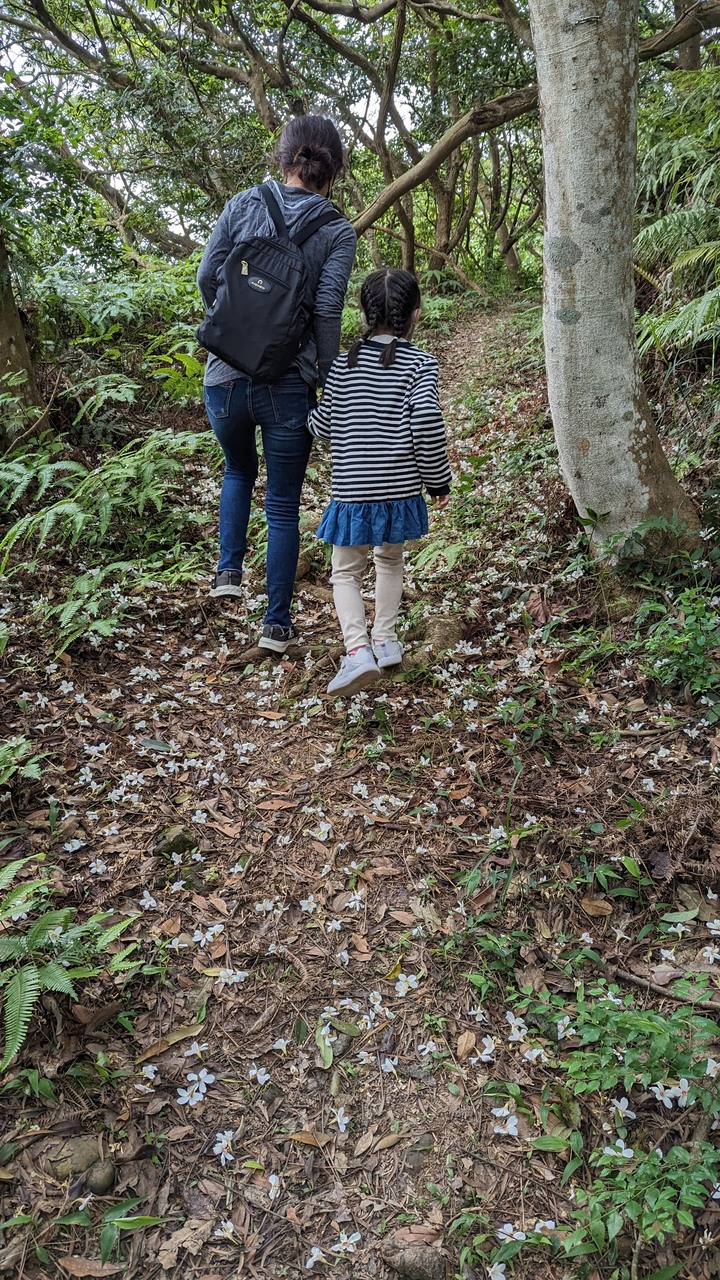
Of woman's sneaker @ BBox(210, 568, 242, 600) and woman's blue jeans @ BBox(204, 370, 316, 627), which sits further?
woman's sneaker @ BBox(210, 568, 242, 600)

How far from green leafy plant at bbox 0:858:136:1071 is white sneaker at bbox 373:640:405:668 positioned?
198cm

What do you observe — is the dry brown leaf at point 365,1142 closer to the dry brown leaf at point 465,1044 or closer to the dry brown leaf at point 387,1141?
the dry brown leaf at point 387,1141

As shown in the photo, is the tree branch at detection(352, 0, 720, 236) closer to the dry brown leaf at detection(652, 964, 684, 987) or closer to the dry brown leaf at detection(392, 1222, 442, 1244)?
the dry brown leaf at detection(652, 964, 684, 987)

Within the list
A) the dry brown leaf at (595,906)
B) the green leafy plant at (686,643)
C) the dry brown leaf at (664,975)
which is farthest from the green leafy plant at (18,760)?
the green leafy plant at (686,643)

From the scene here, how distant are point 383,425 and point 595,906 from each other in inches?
97.4

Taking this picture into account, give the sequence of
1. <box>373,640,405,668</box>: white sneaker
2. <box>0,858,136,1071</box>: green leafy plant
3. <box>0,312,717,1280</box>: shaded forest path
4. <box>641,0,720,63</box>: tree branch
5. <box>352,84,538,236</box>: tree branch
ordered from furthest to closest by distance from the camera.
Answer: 1. <box>641,0,720,63</box>: tree branch
2. <box>352,84,538,236</box>: tree branch
3. <box>373,640,405,668</box>: white sneaker
4. <box>0,858,136,1071</box>: green leafy plant
5. <box>0,312,717,1280</box>: shaded forest path

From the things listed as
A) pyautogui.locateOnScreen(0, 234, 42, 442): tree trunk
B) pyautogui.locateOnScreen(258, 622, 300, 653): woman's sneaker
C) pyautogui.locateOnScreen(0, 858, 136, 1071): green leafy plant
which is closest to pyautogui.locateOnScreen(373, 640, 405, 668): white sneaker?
pyautogui.locateOnScreen(258, 622, 300, 653): woman's sneaker

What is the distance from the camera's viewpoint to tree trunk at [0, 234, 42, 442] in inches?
225

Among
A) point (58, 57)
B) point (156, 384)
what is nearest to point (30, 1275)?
point (156, 384)

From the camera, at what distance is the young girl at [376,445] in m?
3.72

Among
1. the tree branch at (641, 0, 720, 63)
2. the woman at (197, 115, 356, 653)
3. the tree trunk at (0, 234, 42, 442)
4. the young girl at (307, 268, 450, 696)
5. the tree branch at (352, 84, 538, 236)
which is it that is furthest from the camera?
the tree branch at (641, 0, 720, 63)

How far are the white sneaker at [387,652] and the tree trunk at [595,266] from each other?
1357 millimetres

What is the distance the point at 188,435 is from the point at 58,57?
36.4 feet

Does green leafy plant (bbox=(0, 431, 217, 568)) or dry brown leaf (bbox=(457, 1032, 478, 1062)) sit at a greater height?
green leafy plant (bbox=(0, 431, 217, 568))
